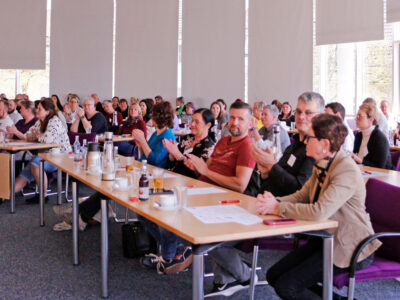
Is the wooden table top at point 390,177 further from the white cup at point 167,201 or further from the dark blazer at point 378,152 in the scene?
the white cup at point 167,201

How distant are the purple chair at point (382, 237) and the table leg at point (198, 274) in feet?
2.42

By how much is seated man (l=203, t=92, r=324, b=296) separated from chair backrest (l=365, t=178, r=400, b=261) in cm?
44

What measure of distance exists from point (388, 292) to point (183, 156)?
1877 millimetres

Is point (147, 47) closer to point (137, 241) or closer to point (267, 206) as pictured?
point (137, 241)

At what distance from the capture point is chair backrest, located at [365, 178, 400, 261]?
2.48 m

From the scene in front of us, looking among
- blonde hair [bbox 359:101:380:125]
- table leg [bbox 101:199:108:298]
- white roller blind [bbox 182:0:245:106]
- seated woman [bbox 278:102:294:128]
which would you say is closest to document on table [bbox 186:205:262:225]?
table leg [bbox 101:199:108:298]

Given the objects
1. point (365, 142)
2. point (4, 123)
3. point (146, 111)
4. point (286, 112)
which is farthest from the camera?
point (286, 112)

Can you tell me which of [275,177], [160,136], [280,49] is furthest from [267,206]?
[280,49]

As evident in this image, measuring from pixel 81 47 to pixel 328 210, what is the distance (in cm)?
1173

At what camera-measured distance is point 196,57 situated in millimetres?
12164

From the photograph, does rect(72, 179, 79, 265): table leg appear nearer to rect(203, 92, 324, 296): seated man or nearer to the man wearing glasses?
rect(203, 92, 324, 296): seated man

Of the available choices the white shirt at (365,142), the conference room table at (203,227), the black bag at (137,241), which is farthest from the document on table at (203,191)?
the white shirt at (365,142)

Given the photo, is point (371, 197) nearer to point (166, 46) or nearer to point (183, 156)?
point (183, 156)

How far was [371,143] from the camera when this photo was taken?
445 centimetres
